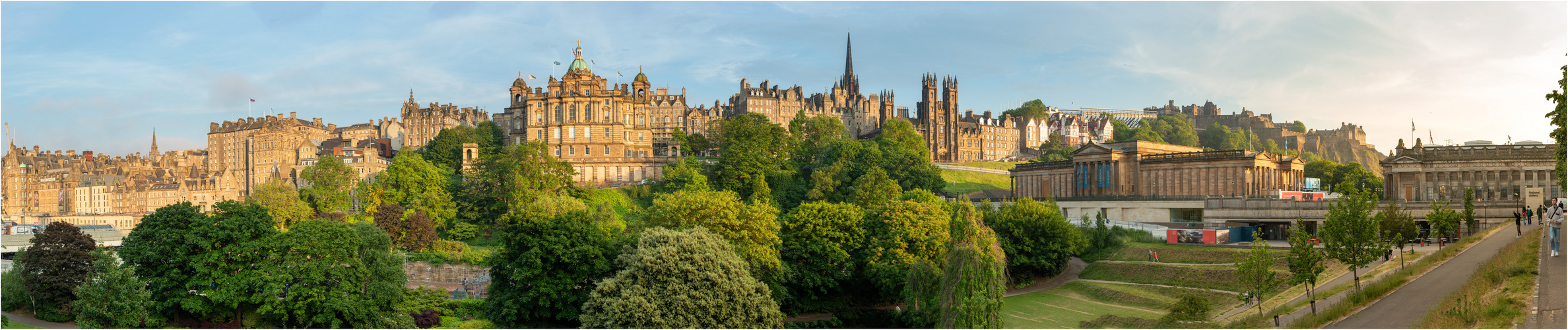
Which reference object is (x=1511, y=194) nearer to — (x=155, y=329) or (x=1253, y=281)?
(x=1253, y=281)

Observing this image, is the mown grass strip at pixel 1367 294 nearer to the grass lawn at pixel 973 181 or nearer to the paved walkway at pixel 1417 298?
the paved walkway at pixel 1417 298

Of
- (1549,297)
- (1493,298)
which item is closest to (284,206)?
(1493,298)

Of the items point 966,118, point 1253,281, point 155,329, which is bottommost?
point 155,329

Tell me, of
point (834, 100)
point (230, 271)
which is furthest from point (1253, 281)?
point (834, 100)

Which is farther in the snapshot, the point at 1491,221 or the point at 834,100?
the point at 834,100

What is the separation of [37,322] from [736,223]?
91.9 ft

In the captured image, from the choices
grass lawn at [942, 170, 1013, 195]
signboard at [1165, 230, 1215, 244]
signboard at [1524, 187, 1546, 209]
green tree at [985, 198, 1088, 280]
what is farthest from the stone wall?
signboard at [1524, 187, 1546, 209]

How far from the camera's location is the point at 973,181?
369 ft

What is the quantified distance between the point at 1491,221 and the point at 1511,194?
36.4ft

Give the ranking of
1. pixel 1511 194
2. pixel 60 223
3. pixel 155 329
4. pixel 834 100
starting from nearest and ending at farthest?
1. pixel 155 329
2. pixel 60 223
3. pixel 1511 194
4. pixel 834 100

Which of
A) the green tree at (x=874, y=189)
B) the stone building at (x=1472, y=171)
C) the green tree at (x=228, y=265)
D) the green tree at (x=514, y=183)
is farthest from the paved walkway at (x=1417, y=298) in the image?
the green tree at (x=514, y=183)

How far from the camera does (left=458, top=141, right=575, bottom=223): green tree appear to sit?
74000 millimetres

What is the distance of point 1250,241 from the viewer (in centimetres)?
5675

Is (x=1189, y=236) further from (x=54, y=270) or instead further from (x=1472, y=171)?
(x=54, y=270)
